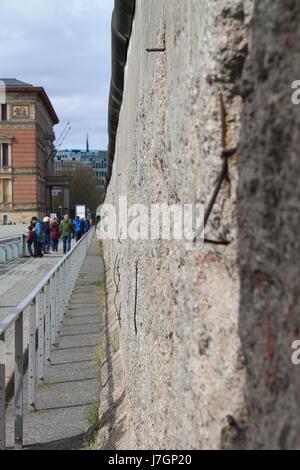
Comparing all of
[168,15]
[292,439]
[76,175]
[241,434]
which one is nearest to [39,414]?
[168,15]

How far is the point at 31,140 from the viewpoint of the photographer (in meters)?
72.2

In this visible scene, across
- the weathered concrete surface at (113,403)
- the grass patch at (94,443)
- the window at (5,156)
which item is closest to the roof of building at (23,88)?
the window at (5,156)

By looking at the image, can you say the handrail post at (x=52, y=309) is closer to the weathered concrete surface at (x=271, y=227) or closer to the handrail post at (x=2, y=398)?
the handrail post at (x=2, y=398)

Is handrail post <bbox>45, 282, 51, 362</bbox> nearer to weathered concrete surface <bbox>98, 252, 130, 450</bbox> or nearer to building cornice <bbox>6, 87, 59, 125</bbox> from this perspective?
weathered concrete surface <bbox>98, 252, 130, 450</bbox>

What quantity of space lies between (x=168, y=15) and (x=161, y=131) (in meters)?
0.53

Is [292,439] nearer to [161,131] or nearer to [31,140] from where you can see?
[161,131]

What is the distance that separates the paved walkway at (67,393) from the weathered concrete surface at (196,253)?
196 cm

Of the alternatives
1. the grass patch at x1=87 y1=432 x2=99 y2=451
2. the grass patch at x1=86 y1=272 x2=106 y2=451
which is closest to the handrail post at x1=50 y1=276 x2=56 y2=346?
the grass patch at x1=86 y1=272 x2=106 y2=451

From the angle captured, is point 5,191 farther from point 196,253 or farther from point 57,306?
point 196,253

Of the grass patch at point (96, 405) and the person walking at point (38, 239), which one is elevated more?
the person walking at point (38, 239)

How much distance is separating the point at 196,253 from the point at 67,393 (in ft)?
15.8

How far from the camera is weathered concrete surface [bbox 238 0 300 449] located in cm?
138

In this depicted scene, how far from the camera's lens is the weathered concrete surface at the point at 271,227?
138 centimetres

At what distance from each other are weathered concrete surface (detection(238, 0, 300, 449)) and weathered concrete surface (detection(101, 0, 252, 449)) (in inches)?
4.3
